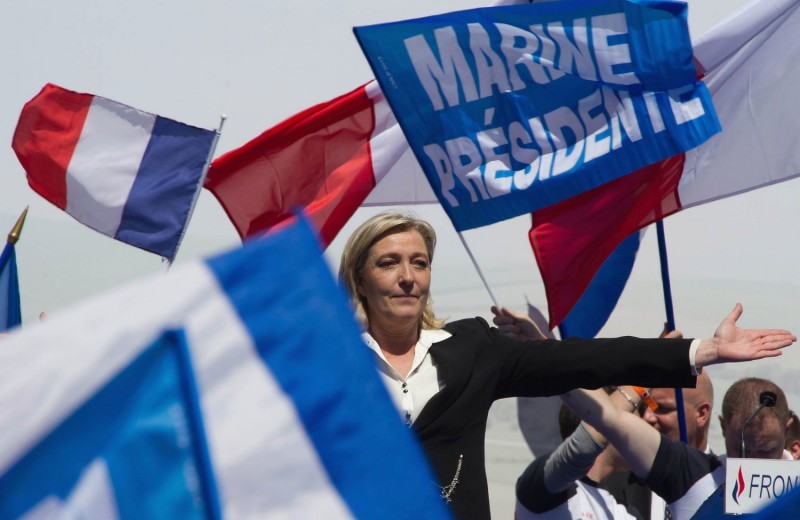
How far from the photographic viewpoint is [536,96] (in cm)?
414

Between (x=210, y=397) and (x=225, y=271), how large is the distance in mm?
135

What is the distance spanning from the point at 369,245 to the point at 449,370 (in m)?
0.42

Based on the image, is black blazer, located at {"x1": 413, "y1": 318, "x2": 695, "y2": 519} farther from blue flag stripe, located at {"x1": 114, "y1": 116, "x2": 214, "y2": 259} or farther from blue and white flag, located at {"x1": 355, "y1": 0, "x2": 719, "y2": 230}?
blue flag stripe, located at {"x1": 114, "y1": 116, "x2": 214, "y2": 259}

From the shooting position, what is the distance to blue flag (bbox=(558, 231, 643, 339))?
4793mm

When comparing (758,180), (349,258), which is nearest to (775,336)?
(349,258)

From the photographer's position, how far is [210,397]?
1.41 m

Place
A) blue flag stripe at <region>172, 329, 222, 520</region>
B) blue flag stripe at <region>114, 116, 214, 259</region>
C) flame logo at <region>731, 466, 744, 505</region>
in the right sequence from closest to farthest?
blue flag stripe at <region>172, 329, 222, 520</region> < flame logo at <region>731, 466, 744, 505</region> < blue flag stripe at <region>114, 116, 214, 259</region>

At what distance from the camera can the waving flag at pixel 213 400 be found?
4.58 feet

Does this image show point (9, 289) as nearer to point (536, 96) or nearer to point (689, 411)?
point (536, 96)

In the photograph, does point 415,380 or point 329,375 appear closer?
point 329,375

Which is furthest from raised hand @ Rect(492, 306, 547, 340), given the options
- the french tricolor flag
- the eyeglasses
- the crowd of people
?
the french tricolor flag

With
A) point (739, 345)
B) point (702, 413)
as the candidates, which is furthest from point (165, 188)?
point (739, 345)

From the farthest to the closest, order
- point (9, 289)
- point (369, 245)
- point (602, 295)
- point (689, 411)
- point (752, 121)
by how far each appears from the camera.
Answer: point (602, 295) < point (9, 289) < point (752, 121) < point (689, 411) < point (369, 245)

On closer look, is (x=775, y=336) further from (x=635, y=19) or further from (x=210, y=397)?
(x=210, y=397)
